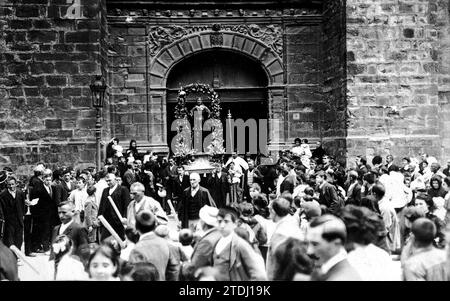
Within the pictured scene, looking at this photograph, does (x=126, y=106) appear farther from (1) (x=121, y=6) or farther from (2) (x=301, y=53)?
(2) (x=301, y=53)

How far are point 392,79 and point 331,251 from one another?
14.5 metres

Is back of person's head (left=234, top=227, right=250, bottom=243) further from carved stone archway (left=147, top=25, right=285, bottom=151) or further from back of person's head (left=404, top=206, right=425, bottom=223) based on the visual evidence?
carved stone archway (left=147, top=25, right=285, bottom=151)

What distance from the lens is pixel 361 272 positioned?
15.4ft

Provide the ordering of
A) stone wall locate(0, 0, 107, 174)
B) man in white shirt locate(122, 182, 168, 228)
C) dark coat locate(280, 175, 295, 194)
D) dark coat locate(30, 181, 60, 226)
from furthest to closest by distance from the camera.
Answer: stone wall locate(0, 0, 107, 174) < dark coat locate(280, 175, 295, 194) < dark coat locate(30, 181, 60, 226) < man in white shirt locate(122, 182, 168, 228)

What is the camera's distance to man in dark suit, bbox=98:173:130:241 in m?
9.75

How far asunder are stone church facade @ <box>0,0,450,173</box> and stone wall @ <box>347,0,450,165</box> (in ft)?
0.10

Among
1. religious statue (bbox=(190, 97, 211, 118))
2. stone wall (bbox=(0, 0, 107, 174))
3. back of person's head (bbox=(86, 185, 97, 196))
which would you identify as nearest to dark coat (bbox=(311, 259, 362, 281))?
back of person's head (bbox=(86, 185, 97, 196))

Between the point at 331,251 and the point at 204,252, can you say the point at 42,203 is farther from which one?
the point at 331,251

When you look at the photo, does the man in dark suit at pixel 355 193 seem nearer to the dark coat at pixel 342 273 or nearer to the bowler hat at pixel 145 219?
the bowler hat at pixel 145 219

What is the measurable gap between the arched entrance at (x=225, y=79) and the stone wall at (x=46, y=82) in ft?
10.8

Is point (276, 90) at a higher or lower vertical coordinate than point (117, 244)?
higher

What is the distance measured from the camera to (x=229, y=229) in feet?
19.5

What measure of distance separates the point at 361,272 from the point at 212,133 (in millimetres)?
14374

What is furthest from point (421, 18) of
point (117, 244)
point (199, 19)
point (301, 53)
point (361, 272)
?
point (361, 272)
